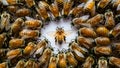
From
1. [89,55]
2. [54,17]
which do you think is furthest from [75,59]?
[54,17]

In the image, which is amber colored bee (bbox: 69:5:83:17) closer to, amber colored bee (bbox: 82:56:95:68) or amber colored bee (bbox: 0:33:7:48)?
amber colored bee (bbox: 82:56:95:68)

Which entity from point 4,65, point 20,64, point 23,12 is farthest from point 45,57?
point 23,12

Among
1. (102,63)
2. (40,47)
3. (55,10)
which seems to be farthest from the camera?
(55,10)

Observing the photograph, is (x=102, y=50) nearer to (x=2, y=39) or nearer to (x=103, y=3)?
(x=103, y=3)

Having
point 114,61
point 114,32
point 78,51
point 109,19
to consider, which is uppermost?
point 109,19

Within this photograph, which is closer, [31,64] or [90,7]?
[31,64]

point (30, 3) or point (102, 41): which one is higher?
point (30, 3)

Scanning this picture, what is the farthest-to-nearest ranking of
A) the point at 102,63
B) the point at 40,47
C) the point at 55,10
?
the point at 55,10, the point at 40,47, the point at 102,63
